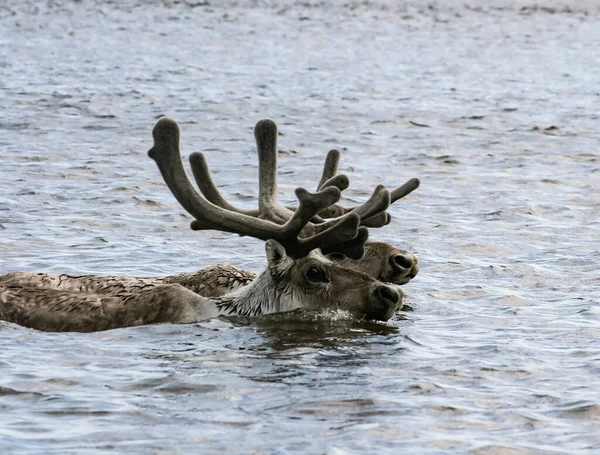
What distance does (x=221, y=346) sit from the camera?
27.3ft

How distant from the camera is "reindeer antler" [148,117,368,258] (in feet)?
27.3

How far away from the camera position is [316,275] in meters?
8.77

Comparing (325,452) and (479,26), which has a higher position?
(479,26)

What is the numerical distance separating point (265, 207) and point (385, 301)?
1.13 m

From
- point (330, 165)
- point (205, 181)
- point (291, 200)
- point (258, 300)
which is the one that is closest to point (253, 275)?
point (258, 300)

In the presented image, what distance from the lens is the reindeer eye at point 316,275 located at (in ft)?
28.7

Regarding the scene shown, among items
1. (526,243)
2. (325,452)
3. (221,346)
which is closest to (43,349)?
(221,346)

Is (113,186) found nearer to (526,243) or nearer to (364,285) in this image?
(526,243)

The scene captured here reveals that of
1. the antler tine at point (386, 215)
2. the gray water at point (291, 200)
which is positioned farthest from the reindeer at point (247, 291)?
the antler tine at point (386, 215)

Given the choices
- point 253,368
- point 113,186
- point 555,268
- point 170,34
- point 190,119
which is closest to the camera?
point 253,368

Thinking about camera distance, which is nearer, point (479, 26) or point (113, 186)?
point (113, 186)

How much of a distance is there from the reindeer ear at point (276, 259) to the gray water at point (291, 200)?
0.32m

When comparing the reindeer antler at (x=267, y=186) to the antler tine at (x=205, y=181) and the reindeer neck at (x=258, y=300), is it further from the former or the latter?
the reindeer neck at (x=258, y=300)

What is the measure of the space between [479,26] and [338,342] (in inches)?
1321
